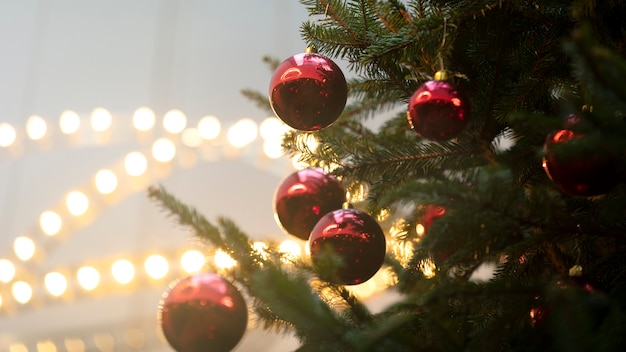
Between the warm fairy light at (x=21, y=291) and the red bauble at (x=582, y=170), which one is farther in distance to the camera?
the warm fairy light at (x=21, y=291)

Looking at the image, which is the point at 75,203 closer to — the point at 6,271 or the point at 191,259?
the point at 6,271

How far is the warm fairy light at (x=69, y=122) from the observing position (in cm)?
220

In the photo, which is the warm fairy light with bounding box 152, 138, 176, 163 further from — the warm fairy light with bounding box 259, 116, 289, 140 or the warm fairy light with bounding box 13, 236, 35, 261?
the warm fairy light with bounding box 13, 236, 35, 261

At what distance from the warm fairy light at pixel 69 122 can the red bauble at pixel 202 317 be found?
1933 millimetres

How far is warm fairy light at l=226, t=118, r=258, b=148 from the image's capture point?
7.00ft

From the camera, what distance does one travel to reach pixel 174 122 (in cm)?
214

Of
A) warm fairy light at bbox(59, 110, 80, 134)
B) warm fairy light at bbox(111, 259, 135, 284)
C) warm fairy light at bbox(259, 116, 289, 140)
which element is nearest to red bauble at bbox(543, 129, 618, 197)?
warm fairy light at bbox(111, 259, 135, 284)

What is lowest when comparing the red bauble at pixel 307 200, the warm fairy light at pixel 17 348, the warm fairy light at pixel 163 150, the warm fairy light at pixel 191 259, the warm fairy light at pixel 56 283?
the warm fairy light at pixel 17 348

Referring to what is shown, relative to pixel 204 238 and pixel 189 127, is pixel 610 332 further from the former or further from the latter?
pixel 189 127

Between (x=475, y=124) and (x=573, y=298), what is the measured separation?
304mm

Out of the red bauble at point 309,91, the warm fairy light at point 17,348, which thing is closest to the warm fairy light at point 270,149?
the warm fairy light at point 17,348

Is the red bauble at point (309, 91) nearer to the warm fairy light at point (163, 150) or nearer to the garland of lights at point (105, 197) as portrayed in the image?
the garland of lights at point (105, 197)

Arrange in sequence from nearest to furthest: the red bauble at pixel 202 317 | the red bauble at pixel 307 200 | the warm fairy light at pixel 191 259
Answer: the red bauble at pixel 202 317
the red bauble at pixel 307 200
the warm fairy light at pixel 191 259

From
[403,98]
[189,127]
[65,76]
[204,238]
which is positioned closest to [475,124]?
[403,98]
